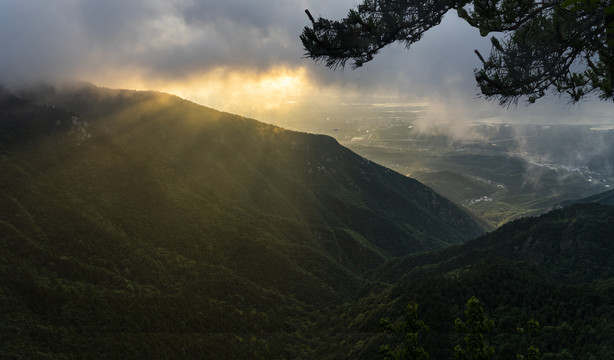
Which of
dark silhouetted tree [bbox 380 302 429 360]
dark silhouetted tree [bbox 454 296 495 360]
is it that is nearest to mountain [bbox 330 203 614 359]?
dark silhouetted tree [bbox 380 302 429 360]

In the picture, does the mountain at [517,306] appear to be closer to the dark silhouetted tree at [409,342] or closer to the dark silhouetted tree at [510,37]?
the dark silhouetted tree at [409,342]

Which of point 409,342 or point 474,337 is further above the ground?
point 474,337

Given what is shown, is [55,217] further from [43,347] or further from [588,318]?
[588,318]

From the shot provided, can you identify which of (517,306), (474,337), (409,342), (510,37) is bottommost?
(517,306)

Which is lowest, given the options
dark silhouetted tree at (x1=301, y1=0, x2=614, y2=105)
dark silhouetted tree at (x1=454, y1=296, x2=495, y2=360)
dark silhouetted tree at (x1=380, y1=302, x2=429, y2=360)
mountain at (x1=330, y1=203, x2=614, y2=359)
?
mountain at (x1=330, y1=203, x2=614, y2=359)

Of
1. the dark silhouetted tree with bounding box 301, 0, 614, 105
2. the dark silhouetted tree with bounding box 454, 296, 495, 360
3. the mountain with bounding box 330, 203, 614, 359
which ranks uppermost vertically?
the dark silhouetted tree with bounding box 301, 0, 614, 105

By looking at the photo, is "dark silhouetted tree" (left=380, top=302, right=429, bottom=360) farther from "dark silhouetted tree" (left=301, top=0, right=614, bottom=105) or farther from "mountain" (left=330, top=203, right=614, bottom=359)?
"mountain" (left=330, top=203, right=614, bottom=359)

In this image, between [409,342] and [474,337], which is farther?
[409,342]

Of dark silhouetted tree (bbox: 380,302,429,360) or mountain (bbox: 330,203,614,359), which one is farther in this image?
mountain (bbox: 330,203,614,359)

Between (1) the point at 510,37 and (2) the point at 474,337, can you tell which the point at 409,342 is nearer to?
(2) the point at 474,337

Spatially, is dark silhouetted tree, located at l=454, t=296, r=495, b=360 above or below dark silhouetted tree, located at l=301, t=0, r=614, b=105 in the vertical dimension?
below

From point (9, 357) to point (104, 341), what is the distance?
29550mm

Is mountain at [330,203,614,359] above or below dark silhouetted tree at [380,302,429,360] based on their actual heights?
below

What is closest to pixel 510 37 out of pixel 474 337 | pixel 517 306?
pixel 474 337
